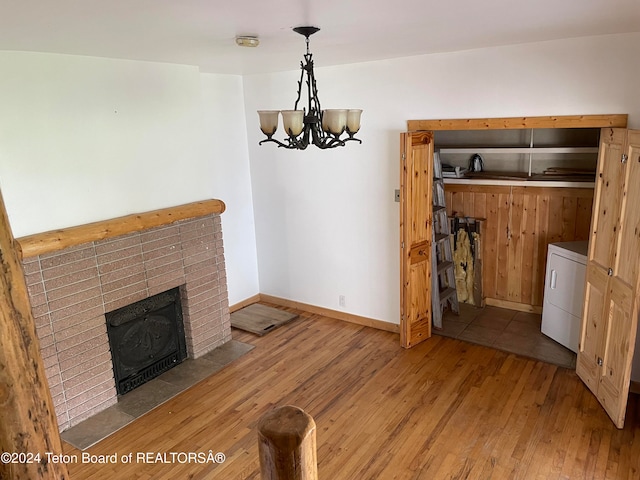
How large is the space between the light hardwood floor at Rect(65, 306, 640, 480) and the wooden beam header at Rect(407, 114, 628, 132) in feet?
6.51

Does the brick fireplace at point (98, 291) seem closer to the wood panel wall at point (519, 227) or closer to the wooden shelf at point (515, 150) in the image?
the wooden shelf at point (515, 150)

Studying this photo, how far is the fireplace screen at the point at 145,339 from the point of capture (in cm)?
373

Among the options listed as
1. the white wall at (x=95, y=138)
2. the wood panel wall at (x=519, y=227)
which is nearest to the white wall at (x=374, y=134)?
the white wall at (x=95, y=138)

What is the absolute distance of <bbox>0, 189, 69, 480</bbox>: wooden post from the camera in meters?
1.07

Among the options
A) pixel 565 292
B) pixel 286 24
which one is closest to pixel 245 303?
pixel 565 292

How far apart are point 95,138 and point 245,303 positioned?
2.68 m

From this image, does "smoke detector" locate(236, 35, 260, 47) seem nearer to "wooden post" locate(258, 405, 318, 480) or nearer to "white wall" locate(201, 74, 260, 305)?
"white wall" locate(201, 74, 260, 305)

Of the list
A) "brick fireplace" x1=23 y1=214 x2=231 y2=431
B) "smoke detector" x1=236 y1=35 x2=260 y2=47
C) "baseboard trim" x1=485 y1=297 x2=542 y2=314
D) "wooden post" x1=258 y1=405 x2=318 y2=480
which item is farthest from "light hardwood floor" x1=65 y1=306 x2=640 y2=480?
"smoke detector" x1=236 y1=35 x2=260 y2=47

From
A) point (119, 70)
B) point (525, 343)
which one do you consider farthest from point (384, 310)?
point (119, 70)

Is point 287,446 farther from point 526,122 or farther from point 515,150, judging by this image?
point 515,150

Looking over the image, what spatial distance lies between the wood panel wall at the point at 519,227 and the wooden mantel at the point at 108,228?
9.40 ft

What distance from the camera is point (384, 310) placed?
189 inches

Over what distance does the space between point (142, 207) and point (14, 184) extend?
37.0 inches

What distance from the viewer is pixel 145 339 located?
12.9 feet
